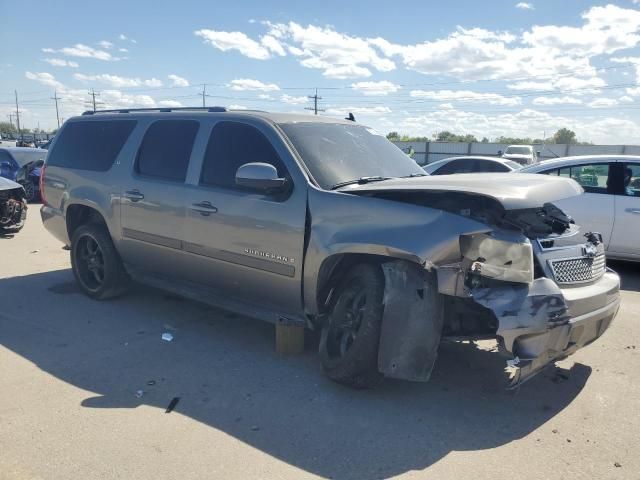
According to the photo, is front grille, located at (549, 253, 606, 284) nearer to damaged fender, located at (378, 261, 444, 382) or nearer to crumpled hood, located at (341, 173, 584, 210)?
crumpled hood, located at (341, 173, 584, 210)

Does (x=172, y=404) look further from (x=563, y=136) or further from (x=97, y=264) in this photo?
(x=563, y=136)

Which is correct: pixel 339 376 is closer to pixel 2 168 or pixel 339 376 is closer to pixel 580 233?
pixel 580 233

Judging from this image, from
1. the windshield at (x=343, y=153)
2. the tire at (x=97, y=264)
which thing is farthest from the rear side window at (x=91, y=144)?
the windshield at (x=343, y=153)

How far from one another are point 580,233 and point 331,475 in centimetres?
269

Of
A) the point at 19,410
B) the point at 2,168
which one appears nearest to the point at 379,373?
the point at 19,410

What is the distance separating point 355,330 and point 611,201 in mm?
5252

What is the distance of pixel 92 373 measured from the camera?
407cm

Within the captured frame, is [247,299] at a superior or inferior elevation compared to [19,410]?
superior

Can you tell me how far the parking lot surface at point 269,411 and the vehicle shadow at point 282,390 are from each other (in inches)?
0.5

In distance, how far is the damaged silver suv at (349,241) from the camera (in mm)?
3318

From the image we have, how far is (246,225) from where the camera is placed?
434 centimetres

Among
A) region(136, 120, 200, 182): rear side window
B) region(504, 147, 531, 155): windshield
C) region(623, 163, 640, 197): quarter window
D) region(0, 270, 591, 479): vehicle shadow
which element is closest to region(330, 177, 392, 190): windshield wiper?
region(0, 270, 591, 479): vehicle shadow

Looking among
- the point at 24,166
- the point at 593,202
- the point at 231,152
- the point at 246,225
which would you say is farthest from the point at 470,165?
the point at 24,166

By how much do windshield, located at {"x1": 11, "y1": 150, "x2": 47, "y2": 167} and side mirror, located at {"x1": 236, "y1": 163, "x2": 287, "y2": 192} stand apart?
46.2 ft
